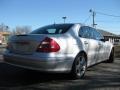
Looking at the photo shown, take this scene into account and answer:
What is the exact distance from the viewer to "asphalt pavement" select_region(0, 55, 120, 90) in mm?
5531

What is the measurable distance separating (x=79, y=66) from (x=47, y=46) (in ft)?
4.15

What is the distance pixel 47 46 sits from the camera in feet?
18.3

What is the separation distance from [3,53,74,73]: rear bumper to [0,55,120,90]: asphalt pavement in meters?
0.40

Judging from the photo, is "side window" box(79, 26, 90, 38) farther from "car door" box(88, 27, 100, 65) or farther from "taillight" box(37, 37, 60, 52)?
"taillight" box(37, 37, 60, 52)

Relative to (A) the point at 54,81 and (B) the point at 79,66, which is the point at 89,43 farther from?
(A) the point at 54,81

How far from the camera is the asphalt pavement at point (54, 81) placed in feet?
18.1

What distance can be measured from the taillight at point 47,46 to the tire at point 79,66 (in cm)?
83

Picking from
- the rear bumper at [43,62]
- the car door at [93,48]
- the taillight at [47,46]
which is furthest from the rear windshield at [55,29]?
the car door at [93,48]

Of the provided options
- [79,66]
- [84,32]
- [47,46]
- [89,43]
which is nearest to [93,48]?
[89,43]

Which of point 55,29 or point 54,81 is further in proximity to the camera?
point 55,29

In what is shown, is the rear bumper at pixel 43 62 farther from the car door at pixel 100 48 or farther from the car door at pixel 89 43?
the car door at pixel 100 48

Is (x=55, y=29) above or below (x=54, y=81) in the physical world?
above

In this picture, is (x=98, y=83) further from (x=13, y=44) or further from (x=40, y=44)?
(x=13, y=44)

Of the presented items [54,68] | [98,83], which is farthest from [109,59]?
[54,68]
